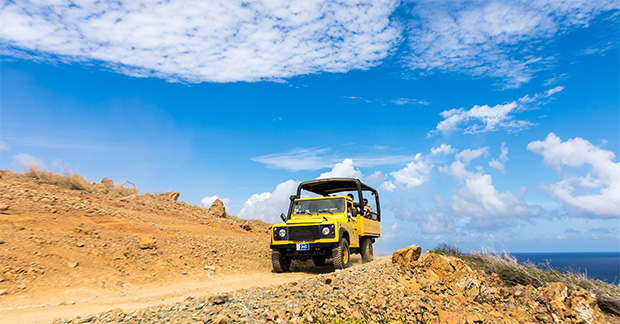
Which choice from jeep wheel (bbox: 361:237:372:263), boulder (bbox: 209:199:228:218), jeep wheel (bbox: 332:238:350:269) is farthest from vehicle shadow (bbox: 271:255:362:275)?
boulder (bbox: 209:199:228:218)

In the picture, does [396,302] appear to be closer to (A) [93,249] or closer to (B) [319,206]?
(B) [319,206]

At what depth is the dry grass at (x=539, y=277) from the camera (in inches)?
492

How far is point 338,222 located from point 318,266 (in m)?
3.12

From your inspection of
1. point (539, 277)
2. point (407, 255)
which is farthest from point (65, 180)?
point (539, 277)

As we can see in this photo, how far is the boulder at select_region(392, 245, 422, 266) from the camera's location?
500 inches

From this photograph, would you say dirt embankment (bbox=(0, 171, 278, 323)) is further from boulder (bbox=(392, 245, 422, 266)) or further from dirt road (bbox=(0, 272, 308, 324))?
boulder (bbox=(392, 245, 422, 266))

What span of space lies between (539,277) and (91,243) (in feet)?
51.8

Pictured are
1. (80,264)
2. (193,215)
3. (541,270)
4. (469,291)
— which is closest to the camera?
(469,291)

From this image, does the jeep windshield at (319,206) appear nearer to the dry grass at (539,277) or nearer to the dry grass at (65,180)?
the dry grass at (539,277)

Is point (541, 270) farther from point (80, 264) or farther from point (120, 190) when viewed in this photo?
point (120, 190)

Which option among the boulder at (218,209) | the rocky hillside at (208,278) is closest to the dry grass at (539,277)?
the rocky hillside at (208,278)

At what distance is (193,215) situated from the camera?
2483 centimetres

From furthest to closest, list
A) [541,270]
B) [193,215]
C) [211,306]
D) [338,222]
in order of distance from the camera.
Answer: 1. [193,215]
2. [541,270]
3. [338,222]
4. [211,306]

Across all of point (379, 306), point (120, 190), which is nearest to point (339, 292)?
point (379, 306)
